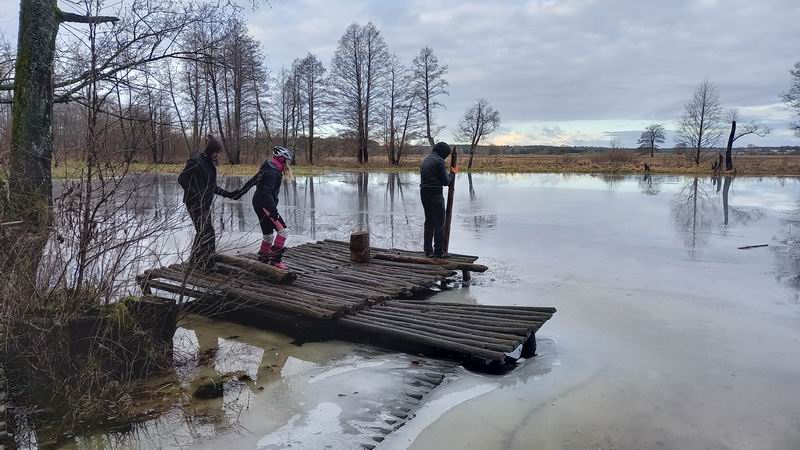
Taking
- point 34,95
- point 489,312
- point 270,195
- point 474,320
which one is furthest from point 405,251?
point 34,95

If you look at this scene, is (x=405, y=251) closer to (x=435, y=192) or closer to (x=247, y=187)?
(x=435, y=192)

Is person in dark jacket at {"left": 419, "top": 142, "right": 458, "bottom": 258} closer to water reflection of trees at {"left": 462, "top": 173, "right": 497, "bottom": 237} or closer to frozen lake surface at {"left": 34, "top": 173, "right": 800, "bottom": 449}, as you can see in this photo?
frozen lake surface at {"left": 34, "top": 173, "right": 800, "bottom": 449}

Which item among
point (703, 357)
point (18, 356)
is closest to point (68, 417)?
point (18, 356)

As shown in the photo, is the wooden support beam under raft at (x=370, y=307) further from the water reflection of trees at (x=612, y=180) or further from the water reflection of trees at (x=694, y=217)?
the water reflection of trees at (x=612, y=180)

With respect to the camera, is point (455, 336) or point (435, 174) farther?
point (435, 174)

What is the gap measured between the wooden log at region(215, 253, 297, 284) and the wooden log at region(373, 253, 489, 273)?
218 cm

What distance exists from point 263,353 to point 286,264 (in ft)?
9.64

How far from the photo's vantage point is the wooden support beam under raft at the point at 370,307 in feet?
18.2

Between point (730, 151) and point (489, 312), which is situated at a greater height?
point (730, 151)

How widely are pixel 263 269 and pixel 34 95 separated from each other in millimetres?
3193

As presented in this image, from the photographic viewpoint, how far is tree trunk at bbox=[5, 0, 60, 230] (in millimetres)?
6016

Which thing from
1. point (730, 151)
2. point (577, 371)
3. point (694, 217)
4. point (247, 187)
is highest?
point (730, 151)

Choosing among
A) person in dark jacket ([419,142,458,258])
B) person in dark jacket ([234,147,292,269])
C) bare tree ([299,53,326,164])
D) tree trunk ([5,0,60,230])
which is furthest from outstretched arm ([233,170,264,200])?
bare tree ([299,53,326,164])

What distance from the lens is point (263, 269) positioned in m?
7.16
